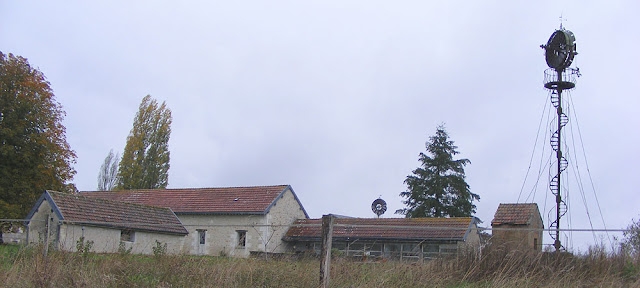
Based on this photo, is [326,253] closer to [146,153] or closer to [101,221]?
[101,221]

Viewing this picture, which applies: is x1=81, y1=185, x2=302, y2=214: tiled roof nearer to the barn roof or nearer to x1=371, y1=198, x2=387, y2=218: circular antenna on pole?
the barn roof

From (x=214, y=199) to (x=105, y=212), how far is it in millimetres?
12036

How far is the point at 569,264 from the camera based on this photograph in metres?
10.1

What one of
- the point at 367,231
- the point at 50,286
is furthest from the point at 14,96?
the point at 50,286

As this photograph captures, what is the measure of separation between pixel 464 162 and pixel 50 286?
4138 centimetres

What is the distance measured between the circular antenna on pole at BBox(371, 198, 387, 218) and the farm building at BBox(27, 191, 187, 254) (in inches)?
547

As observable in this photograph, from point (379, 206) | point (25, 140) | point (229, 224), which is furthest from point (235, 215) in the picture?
point (25, 140)

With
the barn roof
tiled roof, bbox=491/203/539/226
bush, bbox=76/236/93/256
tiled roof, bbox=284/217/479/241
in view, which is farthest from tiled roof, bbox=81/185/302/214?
bush, bbox=76/236/93/256

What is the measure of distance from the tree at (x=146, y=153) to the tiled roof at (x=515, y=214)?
31075 millimetres

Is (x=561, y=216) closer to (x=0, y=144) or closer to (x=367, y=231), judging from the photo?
(x=367, y=231)

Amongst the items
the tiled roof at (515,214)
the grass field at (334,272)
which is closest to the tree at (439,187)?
the tiled roof at (515,214)

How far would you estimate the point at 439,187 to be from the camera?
147 feet

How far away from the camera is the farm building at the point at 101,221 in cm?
2325

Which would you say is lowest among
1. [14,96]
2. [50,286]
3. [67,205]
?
[50,286]
